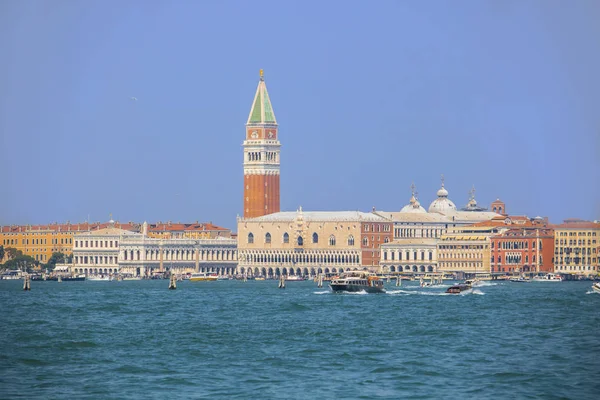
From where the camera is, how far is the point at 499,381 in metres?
39.4

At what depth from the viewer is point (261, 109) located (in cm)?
17300

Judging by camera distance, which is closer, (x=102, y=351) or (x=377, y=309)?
(x=102, y=351)

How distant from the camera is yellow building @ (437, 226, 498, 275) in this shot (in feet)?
494

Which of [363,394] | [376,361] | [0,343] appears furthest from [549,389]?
[0,343]

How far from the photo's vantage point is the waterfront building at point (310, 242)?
16025cm

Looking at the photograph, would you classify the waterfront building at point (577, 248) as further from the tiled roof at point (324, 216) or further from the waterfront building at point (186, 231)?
the waterfront building at point (186, 231)

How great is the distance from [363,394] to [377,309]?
108 feet

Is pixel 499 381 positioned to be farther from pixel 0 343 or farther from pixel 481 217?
pixel 481 217

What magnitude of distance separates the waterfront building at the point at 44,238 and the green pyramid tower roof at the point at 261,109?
19.7 metres

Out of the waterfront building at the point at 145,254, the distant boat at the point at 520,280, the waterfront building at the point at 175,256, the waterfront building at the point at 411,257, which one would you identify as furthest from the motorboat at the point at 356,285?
the waterfront building at the point at 145,254

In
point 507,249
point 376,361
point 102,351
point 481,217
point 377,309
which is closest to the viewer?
point 376,361

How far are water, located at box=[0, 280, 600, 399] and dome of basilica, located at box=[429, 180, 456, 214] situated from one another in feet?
344

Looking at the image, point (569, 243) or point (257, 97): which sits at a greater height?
point (257, 97)

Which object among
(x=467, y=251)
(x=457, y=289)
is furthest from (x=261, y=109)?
(x=457, y=289)
